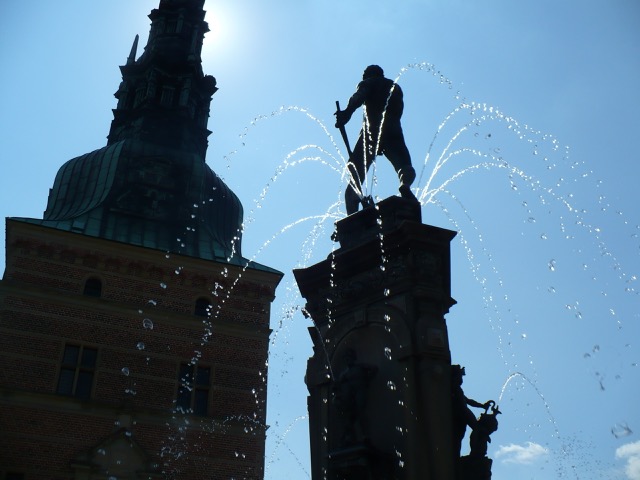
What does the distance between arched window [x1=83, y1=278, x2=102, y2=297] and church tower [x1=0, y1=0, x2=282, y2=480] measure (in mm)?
44

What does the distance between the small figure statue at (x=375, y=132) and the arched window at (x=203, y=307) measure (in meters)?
17.7

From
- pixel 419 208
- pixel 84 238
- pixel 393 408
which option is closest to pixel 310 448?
pixel 393 408

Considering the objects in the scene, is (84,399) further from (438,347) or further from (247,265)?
(438,347)

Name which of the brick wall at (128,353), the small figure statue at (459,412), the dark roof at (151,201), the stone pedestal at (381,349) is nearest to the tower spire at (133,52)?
the dark roof at (151,201)

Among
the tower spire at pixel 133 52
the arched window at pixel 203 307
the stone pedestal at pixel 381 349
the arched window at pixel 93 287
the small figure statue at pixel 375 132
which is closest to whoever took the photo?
the stone pedestal at pixel 381 349

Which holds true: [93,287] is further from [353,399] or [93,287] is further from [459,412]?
[459,412]

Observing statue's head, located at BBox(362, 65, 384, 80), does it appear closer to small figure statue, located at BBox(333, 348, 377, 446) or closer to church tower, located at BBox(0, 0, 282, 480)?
small figure statue, located at BBox(333, 348, 377, 446)

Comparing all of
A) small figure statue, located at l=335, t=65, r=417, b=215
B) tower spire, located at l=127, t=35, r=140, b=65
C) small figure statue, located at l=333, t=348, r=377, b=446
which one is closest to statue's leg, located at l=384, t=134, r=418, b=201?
small figure statue, located at l=335, t=65, r=417, b=215

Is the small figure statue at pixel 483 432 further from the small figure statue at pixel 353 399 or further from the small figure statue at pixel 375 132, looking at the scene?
the small figure statue at pixel 375 132

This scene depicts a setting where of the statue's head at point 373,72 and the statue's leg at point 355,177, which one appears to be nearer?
the statue's leg at point 355,177

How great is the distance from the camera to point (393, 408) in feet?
18.7

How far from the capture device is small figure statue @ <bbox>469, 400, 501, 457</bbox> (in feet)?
18.5

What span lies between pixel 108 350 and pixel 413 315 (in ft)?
59.6

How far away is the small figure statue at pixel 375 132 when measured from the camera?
7176 millimetres
